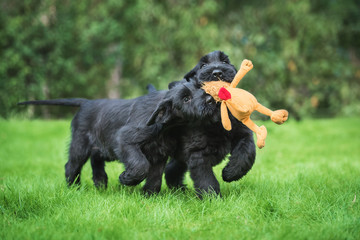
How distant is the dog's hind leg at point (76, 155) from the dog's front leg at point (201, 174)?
4.91 feet

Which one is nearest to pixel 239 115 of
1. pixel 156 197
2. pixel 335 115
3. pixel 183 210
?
pixel 183 210

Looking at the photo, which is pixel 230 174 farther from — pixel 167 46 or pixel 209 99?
pixel 167 46

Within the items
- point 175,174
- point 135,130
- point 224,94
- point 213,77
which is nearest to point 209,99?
point 224,94

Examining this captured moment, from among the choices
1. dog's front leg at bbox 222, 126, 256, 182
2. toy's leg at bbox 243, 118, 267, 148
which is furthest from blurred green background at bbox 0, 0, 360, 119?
toy's leg at bbox 243, 118, 267, 148

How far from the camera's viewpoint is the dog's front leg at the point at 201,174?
3.12 m

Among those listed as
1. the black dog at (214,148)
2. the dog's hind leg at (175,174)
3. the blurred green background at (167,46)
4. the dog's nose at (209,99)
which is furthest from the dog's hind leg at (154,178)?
the blurred green background at (167,46)

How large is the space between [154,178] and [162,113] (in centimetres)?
68

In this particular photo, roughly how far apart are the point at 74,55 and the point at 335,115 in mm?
10619

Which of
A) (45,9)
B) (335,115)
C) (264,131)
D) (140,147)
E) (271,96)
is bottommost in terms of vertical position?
(335,115)

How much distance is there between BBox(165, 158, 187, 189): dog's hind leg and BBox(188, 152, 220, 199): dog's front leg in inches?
34.3

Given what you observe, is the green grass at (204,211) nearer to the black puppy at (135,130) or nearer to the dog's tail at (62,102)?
the black puppy at (135,130)

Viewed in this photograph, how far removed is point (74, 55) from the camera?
47.1 ft

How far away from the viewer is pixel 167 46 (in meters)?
14.1

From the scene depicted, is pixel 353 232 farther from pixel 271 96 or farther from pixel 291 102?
pixel 291 102
